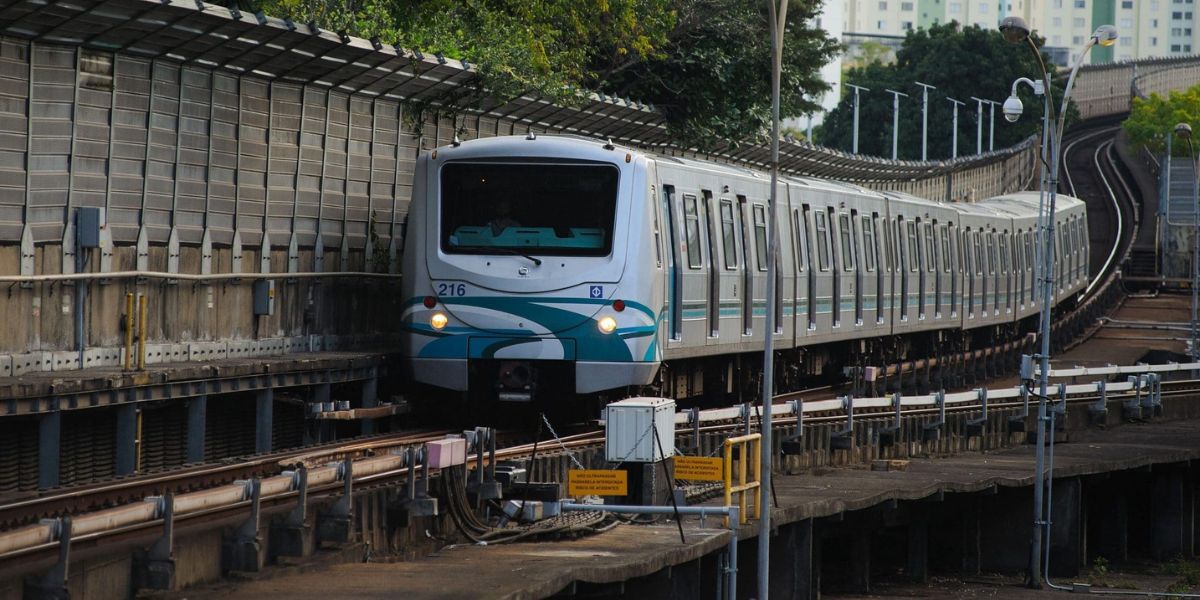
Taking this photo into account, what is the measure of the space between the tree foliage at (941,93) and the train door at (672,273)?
73.8 meters

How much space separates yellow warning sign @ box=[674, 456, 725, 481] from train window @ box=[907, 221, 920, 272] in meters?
18.4

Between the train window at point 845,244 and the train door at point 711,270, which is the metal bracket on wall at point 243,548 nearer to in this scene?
the train door at point 711,270

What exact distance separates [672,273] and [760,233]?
165 inches

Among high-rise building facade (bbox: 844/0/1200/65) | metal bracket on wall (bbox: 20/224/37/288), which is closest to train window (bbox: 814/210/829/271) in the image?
metal bracket on wall (bbox: 20/224/37/288)

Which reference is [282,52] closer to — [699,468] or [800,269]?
[699,468]

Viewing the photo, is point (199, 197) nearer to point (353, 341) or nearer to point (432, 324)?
point (432, 324)

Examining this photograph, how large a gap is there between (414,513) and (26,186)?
502 centimetres

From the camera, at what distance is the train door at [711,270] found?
73.9ft

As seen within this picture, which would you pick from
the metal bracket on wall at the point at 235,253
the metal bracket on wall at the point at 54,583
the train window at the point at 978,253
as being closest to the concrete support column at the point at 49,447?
the metal bracket on wall at the point at 235,253

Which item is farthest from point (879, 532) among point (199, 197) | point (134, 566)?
point (134, 566)

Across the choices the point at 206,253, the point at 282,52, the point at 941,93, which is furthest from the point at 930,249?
the point at 941,93

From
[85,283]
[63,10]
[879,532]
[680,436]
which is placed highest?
[63,10]

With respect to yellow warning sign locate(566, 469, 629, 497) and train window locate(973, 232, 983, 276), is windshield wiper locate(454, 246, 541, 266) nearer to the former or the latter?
yellow warning sign locate(566, 469, 629, 497)

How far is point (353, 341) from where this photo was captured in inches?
919
